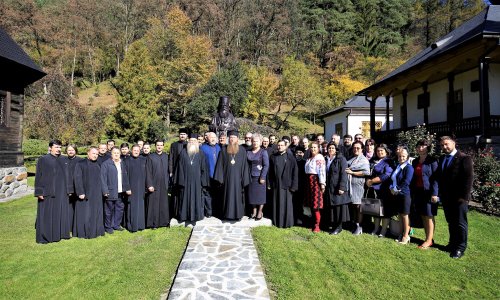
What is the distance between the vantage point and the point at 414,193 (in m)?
5.80

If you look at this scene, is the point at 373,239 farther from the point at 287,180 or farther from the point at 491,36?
the point at 491,36

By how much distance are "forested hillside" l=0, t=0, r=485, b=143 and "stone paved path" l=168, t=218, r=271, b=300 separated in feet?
60.3

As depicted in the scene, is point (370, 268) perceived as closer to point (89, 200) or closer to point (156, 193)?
point (156, 193)

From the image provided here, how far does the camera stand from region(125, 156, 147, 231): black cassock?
6.83m

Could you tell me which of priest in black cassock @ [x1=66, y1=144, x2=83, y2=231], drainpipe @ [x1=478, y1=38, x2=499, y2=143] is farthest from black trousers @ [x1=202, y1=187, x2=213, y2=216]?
drainpipe @ [x1=478, y1=38, x2=499, y2=143]

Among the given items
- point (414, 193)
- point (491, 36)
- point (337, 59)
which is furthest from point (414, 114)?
point (337, 59)

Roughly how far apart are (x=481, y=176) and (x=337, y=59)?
34.8 meters

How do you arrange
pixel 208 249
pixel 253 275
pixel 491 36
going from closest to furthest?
pixel 253 275
pixel 208 249
pixel 491 36

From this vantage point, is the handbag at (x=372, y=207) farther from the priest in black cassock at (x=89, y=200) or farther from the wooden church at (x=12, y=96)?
the wooden church at (x=12, y=96)

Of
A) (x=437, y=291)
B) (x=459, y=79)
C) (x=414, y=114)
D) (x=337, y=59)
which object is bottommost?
(x=437, y=291)

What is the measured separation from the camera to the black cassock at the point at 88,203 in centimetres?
634

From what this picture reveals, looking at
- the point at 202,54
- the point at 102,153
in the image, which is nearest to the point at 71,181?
the point at 102,153

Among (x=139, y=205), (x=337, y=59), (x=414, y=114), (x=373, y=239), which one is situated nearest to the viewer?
(x=373, y=239)

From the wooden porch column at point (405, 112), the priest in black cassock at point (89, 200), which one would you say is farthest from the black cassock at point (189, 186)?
the wooden porch column at point (405, 112)
